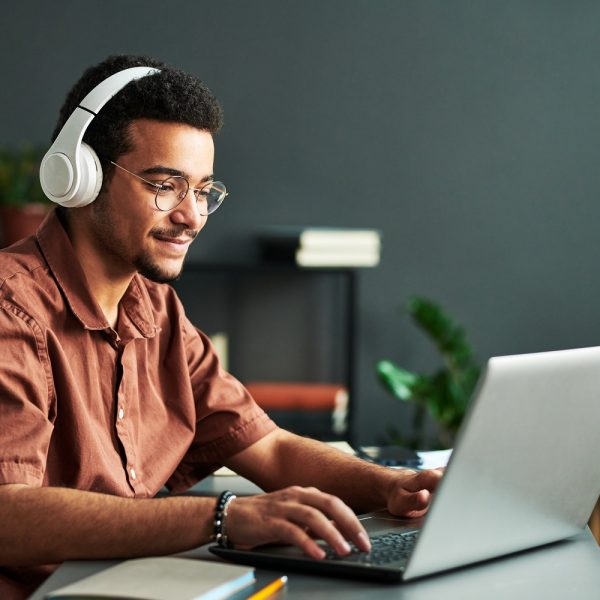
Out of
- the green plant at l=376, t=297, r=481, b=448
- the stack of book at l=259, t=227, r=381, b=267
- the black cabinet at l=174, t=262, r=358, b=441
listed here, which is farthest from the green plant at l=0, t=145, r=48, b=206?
the green plant at l=376, t=297, r=481, b=448

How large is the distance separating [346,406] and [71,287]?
256 centimetres

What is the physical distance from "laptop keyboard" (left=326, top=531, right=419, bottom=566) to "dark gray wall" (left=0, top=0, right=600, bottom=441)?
118 inches

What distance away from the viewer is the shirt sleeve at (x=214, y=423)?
1.77m

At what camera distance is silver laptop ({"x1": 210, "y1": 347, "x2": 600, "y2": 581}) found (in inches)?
41.0

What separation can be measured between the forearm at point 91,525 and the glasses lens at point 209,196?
22.1 inches

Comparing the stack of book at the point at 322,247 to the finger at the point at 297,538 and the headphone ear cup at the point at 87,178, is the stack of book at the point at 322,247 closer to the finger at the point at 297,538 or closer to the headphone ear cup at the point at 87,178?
the headphone ear cup at the point at 87,178

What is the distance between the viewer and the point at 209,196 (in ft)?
5.62

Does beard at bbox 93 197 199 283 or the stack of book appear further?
the stack of book

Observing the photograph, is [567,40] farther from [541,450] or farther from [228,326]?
[541,450]

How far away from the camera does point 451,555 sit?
1116 mm

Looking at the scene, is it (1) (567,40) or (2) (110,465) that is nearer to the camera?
(2) (110,465)

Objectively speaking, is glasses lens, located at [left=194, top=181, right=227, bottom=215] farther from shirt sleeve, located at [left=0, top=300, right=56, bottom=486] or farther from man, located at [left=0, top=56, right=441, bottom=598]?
shirt sleeve, located at [left=0, top=300, right=56, bottom=486]

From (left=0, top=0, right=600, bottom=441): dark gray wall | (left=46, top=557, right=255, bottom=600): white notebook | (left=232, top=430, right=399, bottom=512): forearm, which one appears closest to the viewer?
(left=46, top=557, right=255, bottom=600): white notebook

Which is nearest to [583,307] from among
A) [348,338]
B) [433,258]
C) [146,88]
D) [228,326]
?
[433,258]
